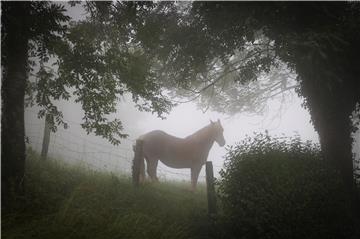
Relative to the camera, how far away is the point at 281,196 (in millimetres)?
6691

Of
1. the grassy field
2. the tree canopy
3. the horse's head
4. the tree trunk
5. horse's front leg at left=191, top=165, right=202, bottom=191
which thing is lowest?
the grassy field

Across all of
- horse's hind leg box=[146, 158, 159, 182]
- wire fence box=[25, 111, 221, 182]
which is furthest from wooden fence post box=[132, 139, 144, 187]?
wire fence box=[25, 111, 221, 182]

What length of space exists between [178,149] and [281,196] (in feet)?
15.4

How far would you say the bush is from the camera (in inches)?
256

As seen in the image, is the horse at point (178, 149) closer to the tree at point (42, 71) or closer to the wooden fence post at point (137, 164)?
the wooden fence post at point (137, 164)

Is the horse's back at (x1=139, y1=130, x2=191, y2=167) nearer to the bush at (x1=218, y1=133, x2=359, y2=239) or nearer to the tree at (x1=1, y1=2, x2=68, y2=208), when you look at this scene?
the bush at (x1=218, y1=133, x2=359, y2=239)

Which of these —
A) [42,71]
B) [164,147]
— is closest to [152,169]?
[164,147]

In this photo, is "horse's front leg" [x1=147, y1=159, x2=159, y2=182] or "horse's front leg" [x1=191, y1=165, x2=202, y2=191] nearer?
"horse's front leg" [x1=147, y1=159, x2=159, y2=182]

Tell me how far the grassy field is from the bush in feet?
2.83

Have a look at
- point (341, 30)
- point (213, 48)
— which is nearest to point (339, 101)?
point (341, 30)

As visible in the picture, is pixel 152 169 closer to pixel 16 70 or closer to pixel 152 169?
pixel 152 169

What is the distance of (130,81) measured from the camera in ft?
26.5

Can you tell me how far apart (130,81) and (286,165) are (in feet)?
13.7

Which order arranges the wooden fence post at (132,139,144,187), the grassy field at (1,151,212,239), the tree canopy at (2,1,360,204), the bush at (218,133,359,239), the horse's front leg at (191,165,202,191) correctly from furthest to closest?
the horse's front leg at (191,165,202,191)
the wooden fence post at (132,139,144,187)
the tree canopy at (2,1,360,204)
the bush at (218,133,359,239)
the grassy field at (1,151,212,239)
